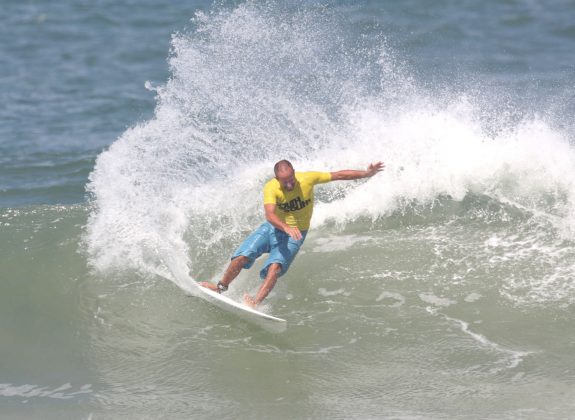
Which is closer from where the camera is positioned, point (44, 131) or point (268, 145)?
point (268, 145)

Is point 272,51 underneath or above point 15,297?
above

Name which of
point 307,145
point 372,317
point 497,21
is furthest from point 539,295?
point 497,21

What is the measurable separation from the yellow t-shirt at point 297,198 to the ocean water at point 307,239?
96cm

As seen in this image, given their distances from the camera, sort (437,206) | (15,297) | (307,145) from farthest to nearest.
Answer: (307,145)
(437,206)
(15,297)

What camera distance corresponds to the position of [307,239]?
11258 millimetres

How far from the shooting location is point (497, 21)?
75.2 ft

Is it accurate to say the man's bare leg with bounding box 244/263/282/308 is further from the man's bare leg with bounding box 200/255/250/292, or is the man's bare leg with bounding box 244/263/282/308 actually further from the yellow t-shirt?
the yellow t-shirt

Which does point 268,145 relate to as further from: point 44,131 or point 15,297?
point 44,131

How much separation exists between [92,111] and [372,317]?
11.6 meters

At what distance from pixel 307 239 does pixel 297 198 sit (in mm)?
2182

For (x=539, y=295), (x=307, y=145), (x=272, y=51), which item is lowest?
(x=539, y=295)

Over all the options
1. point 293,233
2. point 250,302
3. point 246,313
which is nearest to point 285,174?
point 293,233

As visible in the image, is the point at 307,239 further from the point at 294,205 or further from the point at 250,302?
the point at 250,302

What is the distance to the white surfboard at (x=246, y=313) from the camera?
8695mm
